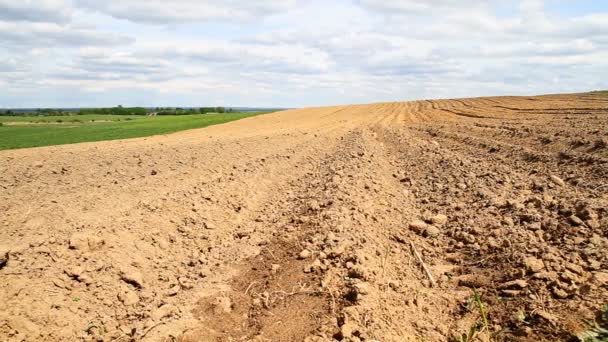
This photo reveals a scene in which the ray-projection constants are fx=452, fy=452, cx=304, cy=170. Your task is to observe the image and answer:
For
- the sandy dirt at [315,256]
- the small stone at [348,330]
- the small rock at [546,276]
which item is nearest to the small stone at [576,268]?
the sandy dirt at [315,256]

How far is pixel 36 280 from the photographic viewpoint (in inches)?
175

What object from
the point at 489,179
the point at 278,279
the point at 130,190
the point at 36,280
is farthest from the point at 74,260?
the point at 489,179

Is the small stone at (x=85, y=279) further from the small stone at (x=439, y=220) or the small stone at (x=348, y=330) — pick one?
the small stone at (x=439, y=220)

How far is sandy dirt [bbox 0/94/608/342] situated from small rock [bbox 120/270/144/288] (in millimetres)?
21

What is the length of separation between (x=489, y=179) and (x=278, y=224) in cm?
425

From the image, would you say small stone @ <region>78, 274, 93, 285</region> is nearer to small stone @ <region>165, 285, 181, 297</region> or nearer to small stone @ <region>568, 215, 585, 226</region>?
small stone @ <region>165, 285, 181, 297</region>

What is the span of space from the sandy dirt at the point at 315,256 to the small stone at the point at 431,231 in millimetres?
28

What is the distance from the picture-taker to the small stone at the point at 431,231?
6172mm

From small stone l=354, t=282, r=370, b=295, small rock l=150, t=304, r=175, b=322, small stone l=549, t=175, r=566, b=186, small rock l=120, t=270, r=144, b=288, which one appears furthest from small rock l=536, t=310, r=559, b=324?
small stone l=549, t=175, r=566, b=186

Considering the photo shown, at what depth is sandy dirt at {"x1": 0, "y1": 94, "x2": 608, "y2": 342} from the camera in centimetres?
407

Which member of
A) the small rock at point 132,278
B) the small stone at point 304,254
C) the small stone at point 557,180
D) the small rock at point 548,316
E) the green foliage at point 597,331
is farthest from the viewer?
the small stone at point 557,180

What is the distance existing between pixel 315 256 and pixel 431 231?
181cm

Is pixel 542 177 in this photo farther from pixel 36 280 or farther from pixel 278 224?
pixel 36 280

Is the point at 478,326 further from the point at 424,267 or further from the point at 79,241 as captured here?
the point at 79,241
